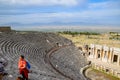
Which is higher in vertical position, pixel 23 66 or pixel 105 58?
pixel 23 66

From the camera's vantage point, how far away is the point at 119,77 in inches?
1211

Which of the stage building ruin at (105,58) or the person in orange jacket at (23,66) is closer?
the person in orange jacket at (23,66)

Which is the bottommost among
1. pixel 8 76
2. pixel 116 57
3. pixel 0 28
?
pixel 116 57

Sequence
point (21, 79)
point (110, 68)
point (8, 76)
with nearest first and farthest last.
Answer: point (21, 79)
point (8, 76)
point (110, 68)

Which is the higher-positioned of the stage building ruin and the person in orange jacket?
the person in orange jacket

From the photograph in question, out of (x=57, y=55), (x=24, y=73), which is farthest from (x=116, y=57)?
(x=24, y=73)

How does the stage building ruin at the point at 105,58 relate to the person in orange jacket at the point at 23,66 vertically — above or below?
below

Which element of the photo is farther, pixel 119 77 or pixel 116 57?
pixel 116 57

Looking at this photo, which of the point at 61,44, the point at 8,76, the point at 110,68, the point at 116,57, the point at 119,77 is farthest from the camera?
the point at 61,44

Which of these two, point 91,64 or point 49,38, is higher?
point 49,38

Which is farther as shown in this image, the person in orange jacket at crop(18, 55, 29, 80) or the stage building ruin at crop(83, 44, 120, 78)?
the stage building ruin at crop(83, 44, 120, 78)

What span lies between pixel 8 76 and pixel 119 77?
72.3 feet

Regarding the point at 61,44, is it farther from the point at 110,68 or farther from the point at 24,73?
the point at 24,73

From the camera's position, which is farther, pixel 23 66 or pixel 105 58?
pixel 105 58
